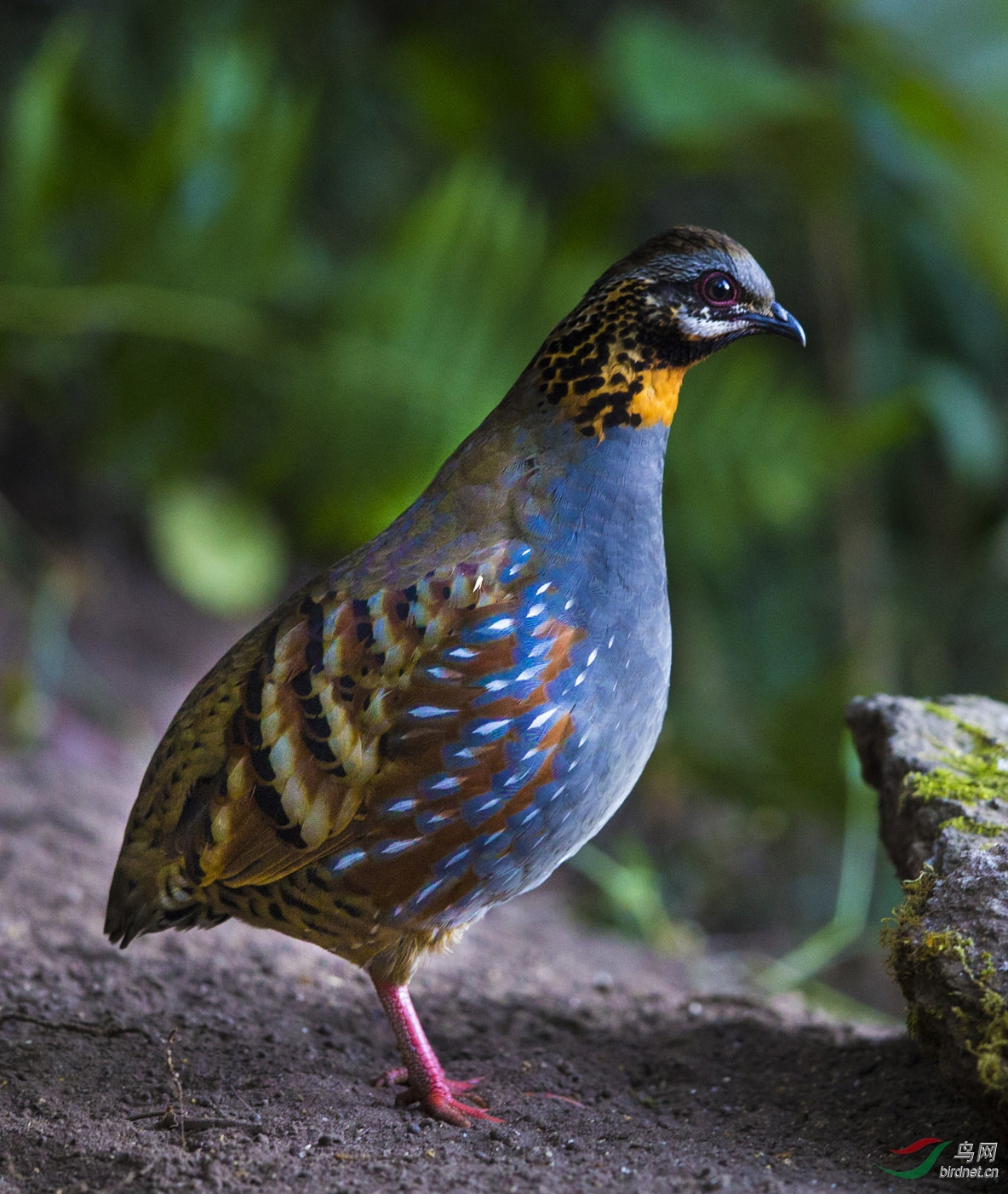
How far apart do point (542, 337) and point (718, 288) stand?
10.7ft

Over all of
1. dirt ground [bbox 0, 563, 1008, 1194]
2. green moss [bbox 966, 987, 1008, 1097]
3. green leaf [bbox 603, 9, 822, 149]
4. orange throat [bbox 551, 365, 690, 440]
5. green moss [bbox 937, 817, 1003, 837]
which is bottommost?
dirt ground [bbox 0, 563, 1008, 1194]

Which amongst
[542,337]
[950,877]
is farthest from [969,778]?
[542,337]

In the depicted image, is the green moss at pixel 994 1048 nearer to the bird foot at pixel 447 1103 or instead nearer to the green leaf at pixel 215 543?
the bird foot at pixel 447 1103

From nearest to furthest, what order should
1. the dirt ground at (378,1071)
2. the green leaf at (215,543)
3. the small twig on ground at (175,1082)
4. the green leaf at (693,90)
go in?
1. the dirt ground at (378,1071)
2. the small twig on ground at (175,1082)
3. the green leaf at (693,90)
4. the green leaf at (215,543)

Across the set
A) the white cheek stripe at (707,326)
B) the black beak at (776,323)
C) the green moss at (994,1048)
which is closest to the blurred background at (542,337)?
the green moss at (994,1048)

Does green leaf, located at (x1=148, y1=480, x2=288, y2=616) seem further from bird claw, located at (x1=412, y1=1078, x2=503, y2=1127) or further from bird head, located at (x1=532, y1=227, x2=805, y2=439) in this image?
bird claw, located at (x1=412, y1=1078, x2=503, y2=1127)

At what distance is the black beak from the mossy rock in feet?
2.95

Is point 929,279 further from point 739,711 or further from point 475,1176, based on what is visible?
point 475,1176

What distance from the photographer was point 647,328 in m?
2.58

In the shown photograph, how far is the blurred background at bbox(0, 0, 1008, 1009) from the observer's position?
540 centimetres

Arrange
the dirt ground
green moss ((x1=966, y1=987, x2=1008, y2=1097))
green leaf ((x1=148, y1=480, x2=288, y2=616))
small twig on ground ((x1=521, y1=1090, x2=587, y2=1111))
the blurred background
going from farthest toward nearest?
green leaf ((x1=148, y1=480, x2=288, y2=616)) → the blurred background → small twig on ground ((x1=521, y1=1090, x2=587, y2=1111)) → the dirt ground → green moss ((x1=966, y1=987, x2=1008, y2=1097))

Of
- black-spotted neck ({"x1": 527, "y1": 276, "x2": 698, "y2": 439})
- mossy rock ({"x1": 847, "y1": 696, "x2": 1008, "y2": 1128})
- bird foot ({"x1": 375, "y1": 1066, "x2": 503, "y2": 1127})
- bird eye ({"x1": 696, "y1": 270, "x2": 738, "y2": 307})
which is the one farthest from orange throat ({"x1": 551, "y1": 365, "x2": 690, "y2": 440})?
bird foot ({"x1": 375, "y1": 1066, "x2": 503, "y2": 1127})

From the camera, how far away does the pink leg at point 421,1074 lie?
2.51 metres

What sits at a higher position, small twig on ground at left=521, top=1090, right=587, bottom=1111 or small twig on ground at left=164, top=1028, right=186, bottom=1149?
small twig on ground at left=521, top=1090, right=587, bottom=1111
